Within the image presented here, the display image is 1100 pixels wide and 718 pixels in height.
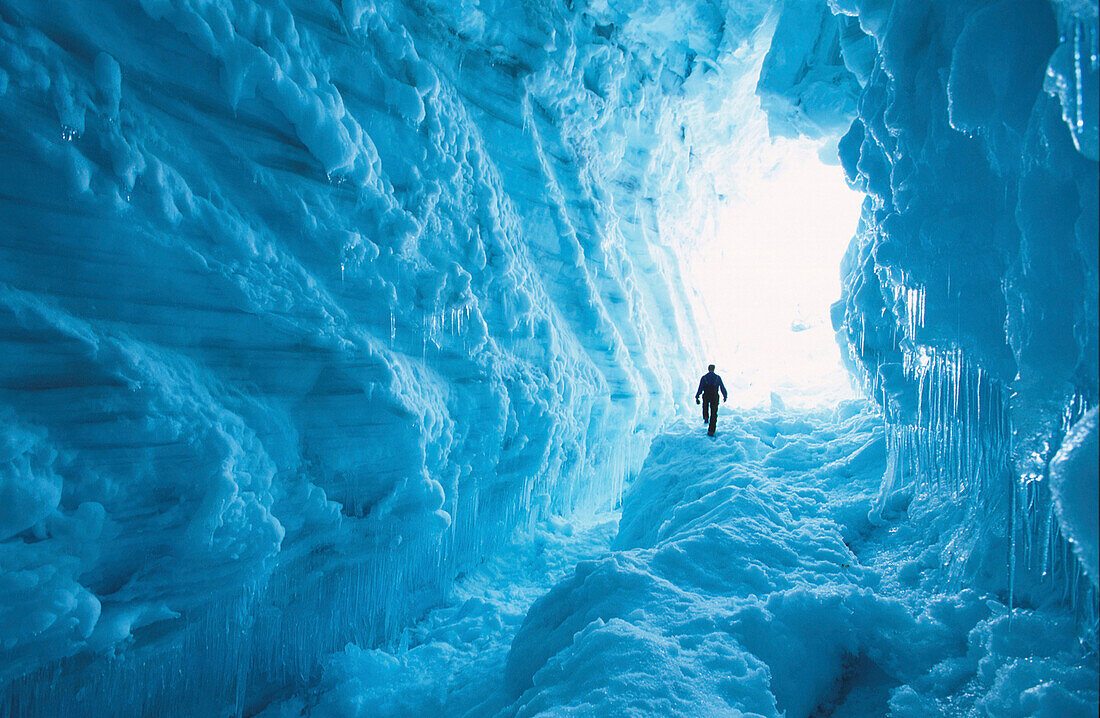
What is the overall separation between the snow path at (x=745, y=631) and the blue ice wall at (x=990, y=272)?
34 cm

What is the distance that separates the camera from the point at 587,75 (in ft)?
28.2

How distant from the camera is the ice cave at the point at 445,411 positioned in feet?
8.22

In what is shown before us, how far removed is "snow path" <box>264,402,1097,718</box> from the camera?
2408 mm

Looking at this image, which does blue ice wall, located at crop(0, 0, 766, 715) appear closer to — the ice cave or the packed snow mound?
the ice cave

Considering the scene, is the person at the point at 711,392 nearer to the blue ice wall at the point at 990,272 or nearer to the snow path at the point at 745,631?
the snow path at the point at 745,631

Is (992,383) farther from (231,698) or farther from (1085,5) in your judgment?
(231,698)

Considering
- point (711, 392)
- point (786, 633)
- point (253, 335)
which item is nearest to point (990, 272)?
point (786, 633)

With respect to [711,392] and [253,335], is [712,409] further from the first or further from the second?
[253,335]

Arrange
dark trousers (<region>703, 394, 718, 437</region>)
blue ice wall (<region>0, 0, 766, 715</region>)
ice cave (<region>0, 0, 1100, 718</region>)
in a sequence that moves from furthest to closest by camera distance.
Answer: dark trousers (<region>703, 394, 718, 437</region>) → blue ice wall (<region>0, 0, 766, 715</region>) → ice cave (<region>0, 0, 1100, 718</region>)

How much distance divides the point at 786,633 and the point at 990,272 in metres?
2.67

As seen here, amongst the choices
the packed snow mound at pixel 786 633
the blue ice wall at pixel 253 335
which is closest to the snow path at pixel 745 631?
the packed snow mound at pixel 786 633

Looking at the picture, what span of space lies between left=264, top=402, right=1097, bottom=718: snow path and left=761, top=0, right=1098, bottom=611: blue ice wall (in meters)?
0.34

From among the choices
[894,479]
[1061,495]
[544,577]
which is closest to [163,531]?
[544,577]

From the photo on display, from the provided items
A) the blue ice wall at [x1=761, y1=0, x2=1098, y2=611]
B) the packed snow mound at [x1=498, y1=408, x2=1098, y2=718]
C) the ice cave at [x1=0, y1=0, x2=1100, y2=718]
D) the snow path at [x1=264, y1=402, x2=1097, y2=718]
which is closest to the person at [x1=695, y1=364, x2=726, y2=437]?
the ice cave at [x1=0, y1=0, x2=1100, y2=718]
